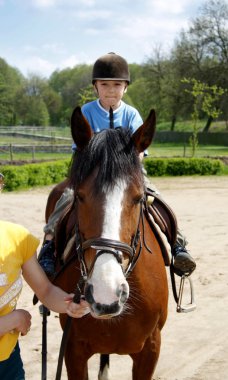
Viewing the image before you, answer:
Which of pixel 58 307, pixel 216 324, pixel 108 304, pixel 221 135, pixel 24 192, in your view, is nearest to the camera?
pixel 108 304

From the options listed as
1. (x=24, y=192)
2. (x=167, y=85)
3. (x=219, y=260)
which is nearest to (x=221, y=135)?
(x=167, y=85)

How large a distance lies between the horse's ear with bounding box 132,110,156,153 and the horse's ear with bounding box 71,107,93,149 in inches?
10.2

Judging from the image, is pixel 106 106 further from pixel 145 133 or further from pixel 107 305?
pixel 107 305

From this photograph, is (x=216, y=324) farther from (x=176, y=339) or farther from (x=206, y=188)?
(x=206, y=188)

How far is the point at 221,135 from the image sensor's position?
49656 millimetres

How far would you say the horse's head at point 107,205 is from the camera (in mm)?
2145

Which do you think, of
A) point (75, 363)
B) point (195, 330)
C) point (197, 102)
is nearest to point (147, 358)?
point (75, 363)

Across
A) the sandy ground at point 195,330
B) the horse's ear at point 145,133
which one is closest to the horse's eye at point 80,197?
the horse's ear at point 145,133

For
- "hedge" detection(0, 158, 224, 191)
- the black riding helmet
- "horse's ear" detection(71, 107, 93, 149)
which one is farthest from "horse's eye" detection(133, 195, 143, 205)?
"hedge" detection(0, 158, 224, 191)

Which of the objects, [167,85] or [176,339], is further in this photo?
[167,85]

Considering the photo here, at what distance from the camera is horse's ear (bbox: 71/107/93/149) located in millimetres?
2609

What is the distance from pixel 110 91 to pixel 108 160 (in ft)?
4.30

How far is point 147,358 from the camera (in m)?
3.31

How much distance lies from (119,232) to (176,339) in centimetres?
329
